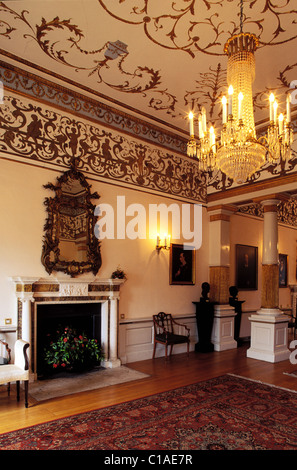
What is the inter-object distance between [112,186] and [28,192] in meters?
1.68

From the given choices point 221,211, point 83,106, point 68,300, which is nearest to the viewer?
point 68,300

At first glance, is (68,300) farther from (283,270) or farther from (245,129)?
(283,270)

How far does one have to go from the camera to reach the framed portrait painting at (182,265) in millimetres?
7664

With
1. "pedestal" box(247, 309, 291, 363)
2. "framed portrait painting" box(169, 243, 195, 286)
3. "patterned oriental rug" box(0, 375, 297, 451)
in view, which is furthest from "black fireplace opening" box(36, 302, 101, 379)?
"pedestal" box(247, 309, 291, 363)

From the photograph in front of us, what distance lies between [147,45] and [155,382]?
5008 millimetres

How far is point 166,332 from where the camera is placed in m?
6.85

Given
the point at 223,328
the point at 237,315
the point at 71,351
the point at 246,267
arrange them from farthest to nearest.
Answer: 1. the point at 246,267
2. the point at 237,315
3. the point at 223,328
4. the point at 71,351

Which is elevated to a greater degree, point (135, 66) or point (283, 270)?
point (135, 66)

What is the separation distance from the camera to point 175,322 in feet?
24.5

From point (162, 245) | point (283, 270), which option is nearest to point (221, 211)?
point (162, 245)

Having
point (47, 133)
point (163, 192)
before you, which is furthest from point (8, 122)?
point (163, 192)

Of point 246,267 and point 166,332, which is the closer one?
point 166,332

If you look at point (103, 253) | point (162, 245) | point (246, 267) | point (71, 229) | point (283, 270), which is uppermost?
point (71, 229)

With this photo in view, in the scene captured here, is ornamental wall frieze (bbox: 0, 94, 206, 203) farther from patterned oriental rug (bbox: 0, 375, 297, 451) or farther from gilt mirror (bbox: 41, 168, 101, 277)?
patterned oriental rug (bbox: 0, 375, 297, 451)
